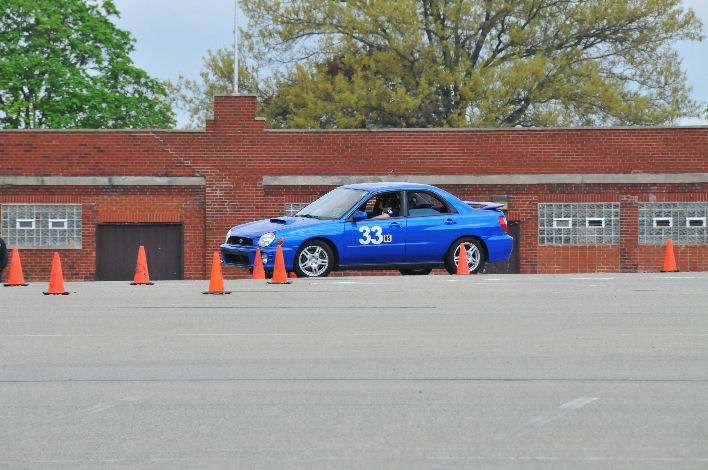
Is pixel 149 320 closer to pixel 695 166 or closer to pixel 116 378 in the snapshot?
pixel 116 378

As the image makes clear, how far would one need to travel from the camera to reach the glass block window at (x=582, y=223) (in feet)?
97.1

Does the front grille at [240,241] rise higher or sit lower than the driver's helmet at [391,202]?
lower

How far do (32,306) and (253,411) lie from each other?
7.75 metres

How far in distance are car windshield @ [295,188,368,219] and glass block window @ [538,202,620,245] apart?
11.3 metres

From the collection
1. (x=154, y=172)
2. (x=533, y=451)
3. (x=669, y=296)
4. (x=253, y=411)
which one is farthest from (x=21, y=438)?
(x=154, y=172)

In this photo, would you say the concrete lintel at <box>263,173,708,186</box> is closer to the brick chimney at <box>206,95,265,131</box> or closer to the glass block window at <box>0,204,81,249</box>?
the brick chimney at <box>206,95,265,131</box>

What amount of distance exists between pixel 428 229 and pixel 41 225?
1417 cm

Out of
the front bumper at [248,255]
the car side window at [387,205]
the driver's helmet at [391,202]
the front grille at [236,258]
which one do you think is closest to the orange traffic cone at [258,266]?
the front bumper at [248,255]

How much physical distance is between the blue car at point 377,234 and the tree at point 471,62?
771 inches

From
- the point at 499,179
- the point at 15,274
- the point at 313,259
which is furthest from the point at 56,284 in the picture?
the point at 499,179

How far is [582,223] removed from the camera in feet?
97.2

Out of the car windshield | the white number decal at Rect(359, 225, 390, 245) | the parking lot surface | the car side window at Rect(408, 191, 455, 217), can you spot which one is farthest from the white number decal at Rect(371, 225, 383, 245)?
the parking lot surface

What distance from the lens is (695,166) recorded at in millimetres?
29422

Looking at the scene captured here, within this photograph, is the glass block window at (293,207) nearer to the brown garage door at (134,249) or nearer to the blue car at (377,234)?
the brown garage door at (134,249)
